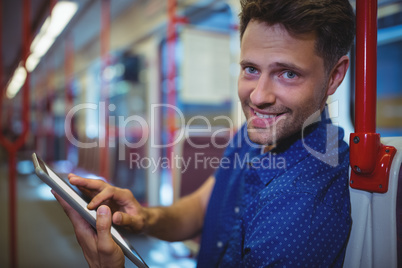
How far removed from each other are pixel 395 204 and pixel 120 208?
800 mm

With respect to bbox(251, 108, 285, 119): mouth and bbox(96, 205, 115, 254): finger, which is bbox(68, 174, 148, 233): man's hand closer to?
bbox(96, 205, 115, 254): finger

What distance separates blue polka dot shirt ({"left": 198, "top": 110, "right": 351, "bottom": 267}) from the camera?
27.6 inches

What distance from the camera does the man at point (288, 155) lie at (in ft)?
2.34

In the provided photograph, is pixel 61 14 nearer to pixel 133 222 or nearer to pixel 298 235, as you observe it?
pixel 133 222

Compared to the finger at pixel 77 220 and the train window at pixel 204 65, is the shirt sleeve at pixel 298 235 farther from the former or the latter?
the train window at pixel 204 65

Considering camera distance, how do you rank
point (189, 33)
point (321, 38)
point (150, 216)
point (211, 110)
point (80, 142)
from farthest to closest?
point (80, 142) < point (211, 110) < point (189, 33) < point (150, 216) < point (321, 38)

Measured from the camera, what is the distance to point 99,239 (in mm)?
701

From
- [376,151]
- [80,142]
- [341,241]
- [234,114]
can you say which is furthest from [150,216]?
[80,142]

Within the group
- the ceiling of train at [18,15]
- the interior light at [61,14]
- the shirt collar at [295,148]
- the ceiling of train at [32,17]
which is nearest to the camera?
the shirt collar at [295,148]

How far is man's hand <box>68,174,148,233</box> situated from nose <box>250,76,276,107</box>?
505 millimetres

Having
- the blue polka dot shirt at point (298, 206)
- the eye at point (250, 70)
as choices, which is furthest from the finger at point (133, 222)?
the eye at point (250, 70)

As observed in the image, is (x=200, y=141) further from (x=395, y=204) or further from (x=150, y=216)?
(x=395, y=204)

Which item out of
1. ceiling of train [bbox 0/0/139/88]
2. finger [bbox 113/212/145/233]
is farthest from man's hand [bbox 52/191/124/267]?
ceiling of train [bbox 0/0/139/88]

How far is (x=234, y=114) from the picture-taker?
3.55 m
